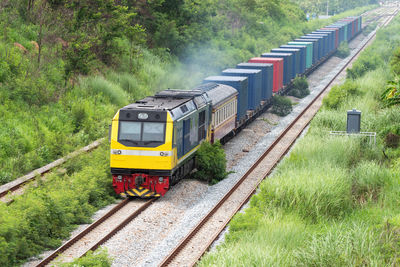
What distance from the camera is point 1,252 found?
12.9 m

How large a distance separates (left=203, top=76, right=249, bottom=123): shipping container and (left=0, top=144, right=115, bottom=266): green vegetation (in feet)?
33.7

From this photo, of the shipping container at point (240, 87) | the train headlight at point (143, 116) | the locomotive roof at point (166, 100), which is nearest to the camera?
the train headlight at point (143, 116)

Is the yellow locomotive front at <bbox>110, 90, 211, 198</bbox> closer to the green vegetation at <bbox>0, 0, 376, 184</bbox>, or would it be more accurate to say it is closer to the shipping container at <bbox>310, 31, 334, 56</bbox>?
the green vegetation at <bbox>0, 0, 376, 184</bbox>

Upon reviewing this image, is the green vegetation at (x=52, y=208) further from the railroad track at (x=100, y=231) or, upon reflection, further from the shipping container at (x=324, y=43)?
the shipping container at (x=324, y=43)

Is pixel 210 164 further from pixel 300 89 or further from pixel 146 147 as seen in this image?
pixel 300 89

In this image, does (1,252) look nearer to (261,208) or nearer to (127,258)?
(127,258)

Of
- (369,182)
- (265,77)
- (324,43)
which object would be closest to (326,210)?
(369,182)

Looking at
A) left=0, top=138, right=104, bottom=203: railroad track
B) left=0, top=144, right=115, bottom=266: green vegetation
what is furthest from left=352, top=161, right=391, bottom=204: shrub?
left=0, top=138, right=104, bottom=203: railroad track

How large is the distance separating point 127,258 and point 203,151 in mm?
7913

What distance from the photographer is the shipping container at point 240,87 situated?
2928 centimetres

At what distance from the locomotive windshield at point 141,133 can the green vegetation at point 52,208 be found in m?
1.54

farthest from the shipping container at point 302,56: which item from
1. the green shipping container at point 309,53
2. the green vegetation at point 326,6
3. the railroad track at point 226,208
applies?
the green vegetation at point 326,6

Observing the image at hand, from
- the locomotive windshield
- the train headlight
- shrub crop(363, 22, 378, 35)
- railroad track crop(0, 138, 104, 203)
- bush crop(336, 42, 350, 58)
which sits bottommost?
railroad track crop(0, 138, 104, 203)

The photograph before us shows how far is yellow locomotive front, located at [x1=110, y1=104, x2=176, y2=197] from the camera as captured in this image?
18250 millimetres
